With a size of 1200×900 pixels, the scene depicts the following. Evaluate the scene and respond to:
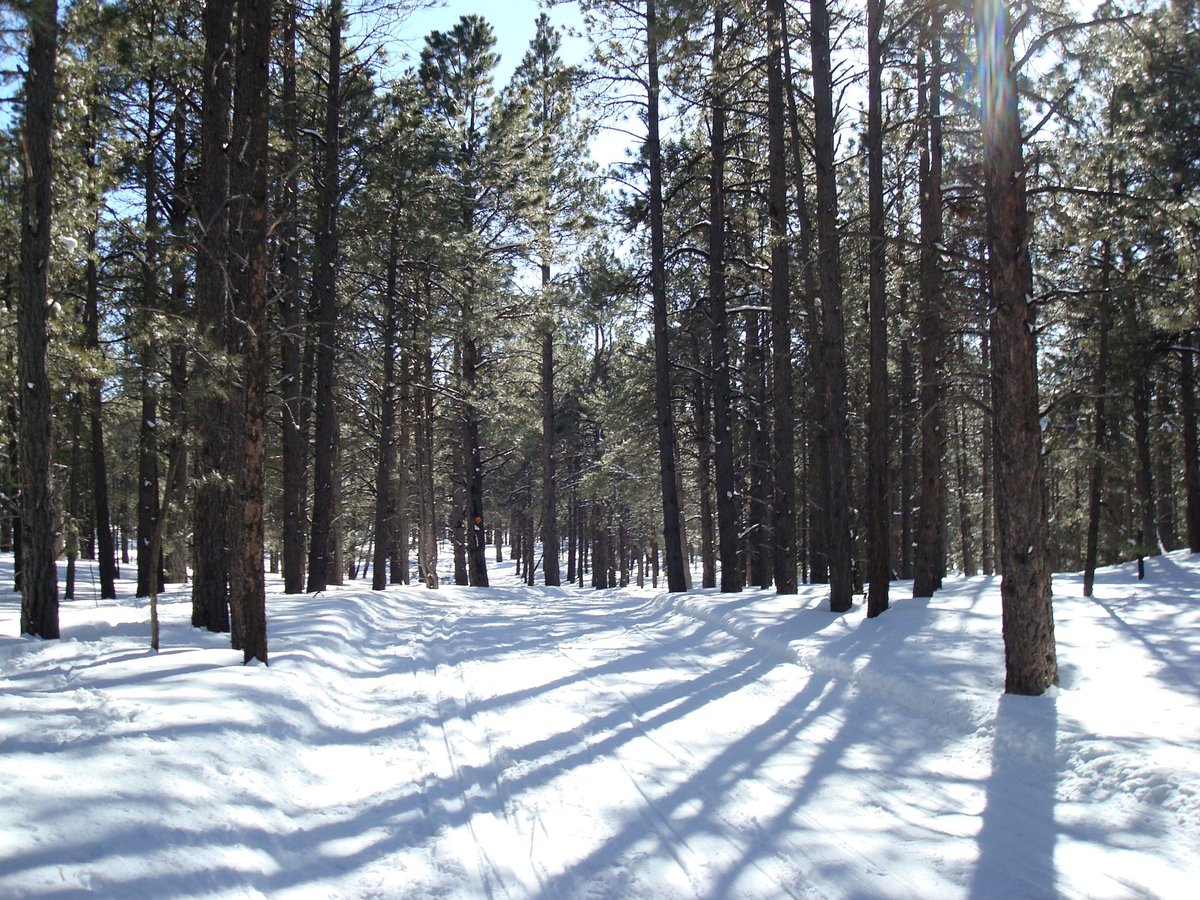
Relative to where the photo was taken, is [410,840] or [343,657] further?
[343,657]

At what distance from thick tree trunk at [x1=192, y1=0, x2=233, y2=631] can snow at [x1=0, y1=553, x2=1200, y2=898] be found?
802 mm

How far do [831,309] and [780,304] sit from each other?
2748 mm

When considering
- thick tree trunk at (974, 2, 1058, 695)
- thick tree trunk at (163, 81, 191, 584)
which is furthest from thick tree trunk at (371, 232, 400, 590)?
thick tree trunk at (974, 2, 1058, 695)

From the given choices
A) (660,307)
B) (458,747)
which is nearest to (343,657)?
(458,747)

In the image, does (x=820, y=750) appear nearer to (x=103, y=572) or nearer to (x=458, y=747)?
(x=458, y=747)

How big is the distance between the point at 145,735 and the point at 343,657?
15.7 ft

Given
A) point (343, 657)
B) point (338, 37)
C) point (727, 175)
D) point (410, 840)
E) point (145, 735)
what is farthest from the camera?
point (727, 175)

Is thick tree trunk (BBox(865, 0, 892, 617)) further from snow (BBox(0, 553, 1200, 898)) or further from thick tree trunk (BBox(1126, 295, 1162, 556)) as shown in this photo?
thick tree trunk (BBox(1126, 295, 1162, 556))

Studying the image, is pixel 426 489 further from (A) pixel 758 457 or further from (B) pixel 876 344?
(B) pixel 876 344

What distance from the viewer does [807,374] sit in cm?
1934

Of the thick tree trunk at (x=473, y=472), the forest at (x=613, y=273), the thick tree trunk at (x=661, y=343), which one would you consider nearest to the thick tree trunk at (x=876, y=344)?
the forest at (x=613, y=273)

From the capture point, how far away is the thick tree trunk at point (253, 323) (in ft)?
26.0

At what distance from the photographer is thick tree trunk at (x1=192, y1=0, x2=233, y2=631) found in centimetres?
946

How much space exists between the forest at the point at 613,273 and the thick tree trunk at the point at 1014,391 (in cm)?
3
